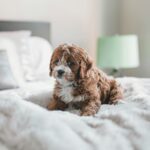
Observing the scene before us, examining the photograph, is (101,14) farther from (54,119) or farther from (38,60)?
(54,119)

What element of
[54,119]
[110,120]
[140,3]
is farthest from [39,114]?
[140,3]

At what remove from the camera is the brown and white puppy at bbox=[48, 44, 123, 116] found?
4.54 feet

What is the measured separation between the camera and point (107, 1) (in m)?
3.55

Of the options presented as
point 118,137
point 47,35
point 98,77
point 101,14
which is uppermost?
point 101,14

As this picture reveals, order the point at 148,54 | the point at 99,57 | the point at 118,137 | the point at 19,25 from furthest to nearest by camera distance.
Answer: the point at 148,54, the point at 99,57, the point at 19,25, the point at 118,137

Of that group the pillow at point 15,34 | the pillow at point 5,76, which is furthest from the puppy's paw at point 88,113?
the pillow at point 15,34

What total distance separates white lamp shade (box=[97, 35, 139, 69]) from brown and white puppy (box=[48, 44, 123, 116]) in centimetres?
152

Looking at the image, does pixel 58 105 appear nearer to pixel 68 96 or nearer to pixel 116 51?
pixel 68 96

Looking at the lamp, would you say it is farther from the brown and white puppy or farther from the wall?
the brown and white puppy

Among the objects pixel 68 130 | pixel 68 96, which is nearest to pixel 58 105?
pixel 68 96

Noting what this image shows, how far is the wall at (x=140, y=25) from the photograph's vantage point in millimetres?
3365

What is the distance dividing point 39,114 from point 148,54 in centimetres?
249

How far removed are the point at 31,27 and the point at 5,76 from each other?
94 centimetres

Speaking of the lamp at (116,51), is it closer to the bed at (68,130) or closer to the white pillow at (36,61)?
the white pillow at (36,61)
